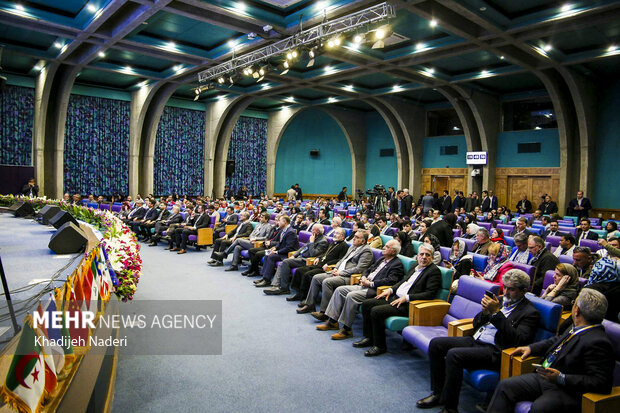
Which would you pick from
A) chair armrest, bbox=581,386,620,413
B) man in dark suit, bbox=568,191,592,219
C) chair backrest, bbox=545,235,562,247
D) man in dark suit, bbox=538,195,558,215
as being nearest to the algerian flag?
chair armrest, bbox=581,386,620,413

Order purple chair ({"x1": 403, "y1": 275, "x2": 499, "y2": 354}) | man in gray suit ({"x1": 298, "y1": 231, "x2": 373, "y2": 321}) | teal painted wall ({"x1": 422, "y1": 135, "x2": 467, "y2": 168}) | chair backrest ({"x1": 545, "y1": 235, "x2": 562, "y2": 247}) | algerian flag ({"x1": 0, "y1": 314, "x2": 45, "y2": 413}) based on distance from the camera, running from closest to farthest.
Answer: algerian flag ({"x1": 0, "y1": 314, "x2": 45, "y2": 413}) < purple chair ({"x1": 403, "y1": 275, "x2": 499, "y2": 354}) < man in gray suit ({"x1": 298, "y1": 231, "x2": 373, "y2": 321}) < chair backrest ({"x1": 545, "y1": 235, "x2": 562, "y2": 247}) < teal painted wall ({"x1": 422, "y1": 135, "x2": 467, "y2": 168})

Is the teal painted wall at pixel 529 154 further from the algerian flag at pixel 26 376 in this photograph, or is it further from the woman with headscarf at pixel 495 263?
the algerian flag at pixel 26 376

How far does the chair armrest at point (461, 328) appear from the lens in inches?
126

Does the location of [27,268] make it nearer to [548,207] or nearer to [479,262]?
[479,262]

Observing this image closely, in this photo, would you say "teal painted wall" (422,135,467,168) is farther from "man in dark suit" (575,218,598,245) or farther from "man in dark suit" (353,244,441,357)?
"man in dark suit" (353,244,441,357)

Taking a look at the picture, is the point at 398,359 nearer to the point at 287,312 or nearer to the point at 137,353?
the point at 287,312

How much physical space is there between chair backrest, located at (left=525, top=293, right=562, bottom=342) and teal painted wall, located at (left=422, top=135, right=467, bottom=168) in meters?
14.8

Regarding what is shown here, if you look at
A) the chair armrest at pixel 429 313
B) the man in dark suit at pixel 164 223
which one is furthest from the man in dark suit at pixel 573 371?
the man in dark suit at pixel 164 223

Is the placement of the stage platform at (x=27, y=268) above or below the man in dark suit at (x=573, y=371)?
above

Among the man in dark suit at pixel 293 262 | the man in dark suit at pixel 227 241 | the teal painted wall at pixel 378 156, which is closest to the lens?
the man in dark suit at pixel 293 262

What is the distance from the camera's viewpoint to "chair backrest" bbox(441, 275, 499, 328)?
11.5ft

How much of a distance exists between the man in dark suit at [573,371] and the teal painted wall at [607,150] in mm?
12169

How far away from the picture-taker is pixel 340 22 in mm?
7734

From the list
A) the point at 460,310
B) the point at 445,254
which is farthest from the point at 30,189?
the point at 460,310
